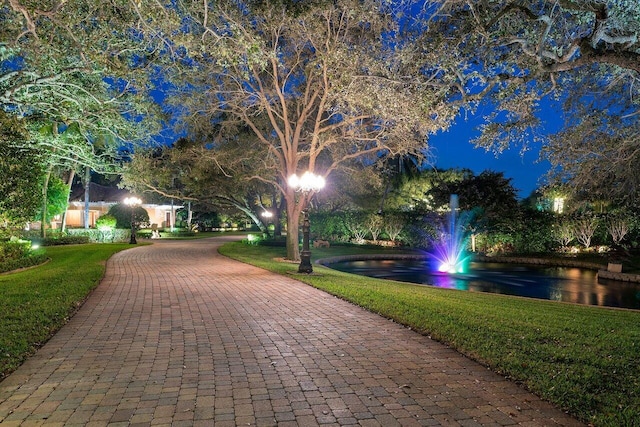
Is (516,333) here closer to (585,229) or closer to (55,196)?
(585,229)

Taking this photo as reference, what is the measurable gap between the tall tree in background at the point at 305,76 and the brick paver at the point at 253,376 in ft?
15.6

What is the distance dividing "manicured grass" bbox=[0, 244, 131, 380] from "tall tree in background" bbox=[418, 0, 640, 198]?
7986 millimetres

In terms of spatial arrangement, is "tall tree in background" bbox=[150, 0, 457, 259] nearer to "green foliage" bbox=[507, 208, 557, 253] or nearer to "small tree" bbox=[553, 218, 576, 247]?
"green foliage" bbox=[507, 208, 557, 253]

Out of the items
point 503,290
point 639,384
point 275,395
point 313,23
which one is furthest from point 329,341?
point 313,23

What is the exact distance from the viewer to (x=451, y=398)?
4.23 m

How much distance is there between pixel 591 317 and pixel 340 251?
1794 centimetres

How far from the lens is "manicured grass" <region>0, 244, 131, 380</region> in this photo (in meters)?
5.64

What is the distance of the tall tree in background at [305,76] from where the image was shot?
30.3 ft

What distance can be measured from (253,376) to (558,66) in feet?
20.3

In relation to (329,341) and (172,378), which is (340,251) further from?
(172,378)

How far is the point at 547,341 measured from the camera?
5.89 m

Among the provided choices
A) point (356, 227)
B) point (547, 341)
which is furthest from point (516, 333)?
point (356, 227)

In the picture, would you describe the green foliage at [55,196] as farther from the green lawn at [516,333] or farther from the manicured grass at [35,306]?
the green lawn at [516,333]

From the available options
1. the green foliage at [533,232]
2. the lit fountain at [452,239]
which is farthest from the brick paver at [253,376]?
the green foliage at [533,232]
